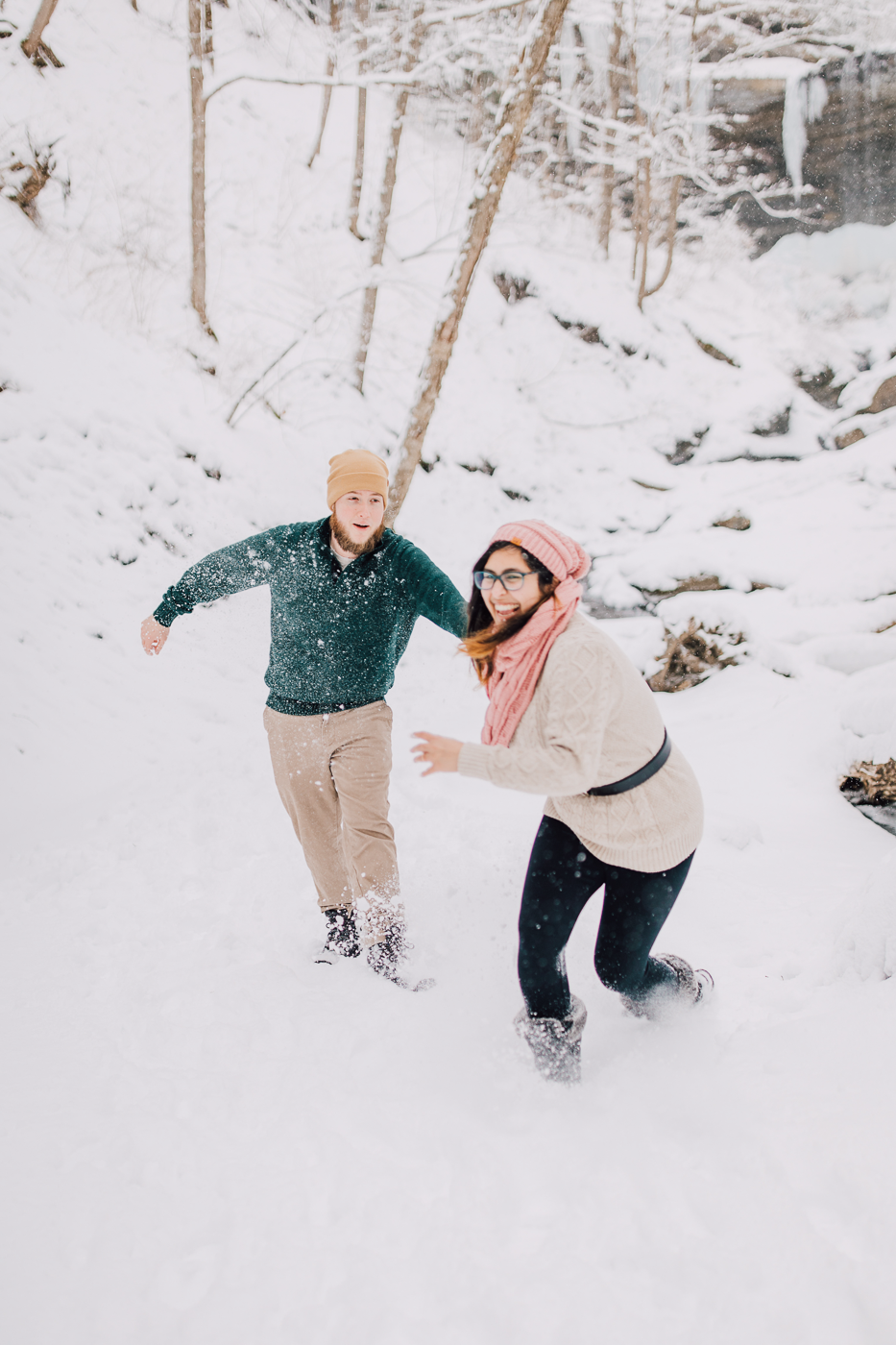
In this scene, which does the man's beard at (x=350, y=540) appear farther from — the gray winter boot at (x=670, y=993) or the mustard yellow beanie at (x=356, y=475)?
the gray winter boot at (x=670, y=993)

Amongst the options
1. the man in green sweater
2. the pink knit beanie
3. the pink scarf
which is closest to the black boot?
the man in green sweater

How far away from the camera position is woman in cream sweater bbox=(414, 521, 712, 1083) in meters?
1.62

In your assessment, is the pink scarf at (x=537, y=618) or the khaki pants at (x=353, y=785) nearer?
the pink scarf at (x=537, y=618)

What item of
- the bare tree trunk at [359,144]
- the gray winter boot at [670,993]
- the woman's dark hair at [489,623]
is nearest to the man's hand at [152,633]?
the woman's dark hair at [489,623]

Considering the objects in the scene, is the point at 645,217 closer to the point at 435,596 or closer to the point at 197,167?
the point at 197,167

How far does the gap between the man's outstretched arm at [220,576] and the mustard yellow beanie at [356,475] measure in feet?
0.91

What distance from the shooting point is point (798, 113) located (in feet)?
56.0

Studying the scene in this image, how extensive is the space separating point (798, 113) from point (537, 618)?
22.4m

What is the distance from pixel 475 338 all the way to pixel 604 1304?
44.1 ft

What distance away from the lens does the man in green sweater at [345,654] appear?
2.35 m

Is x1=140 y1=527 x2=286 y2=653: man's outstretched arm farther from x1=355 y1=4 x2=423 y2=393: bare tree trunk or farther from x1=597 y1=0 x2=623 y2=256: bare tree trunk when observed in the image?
x1=597 y1=0 x2=623 y2=256: bare tree trunk

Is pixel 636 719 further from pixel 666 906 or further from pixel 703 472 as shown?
pixel 703 472

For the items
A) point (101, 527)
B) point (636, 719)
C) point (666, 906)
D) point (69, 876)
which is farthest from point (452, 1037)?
point (101, 527)

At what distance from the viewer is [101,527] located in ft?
17.9
